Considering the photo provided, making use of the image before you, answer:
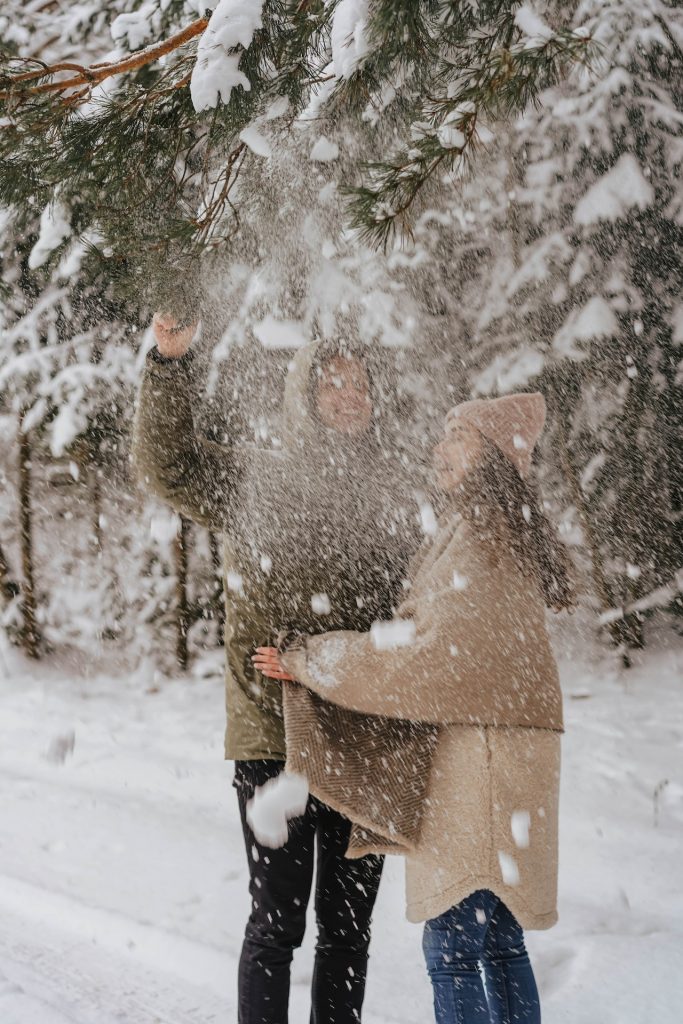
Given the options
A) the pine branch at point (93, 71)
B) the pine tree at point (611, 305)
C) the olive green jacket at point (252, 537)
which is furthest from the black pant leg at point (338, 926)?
the pine tree at point (611, 305)

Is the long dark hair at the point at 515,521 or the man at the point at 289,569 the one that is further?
the man at the point at 289,569

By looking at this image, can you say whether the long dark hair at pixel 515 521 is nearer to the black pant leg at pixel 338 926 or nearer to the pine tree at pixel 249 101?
the pine tree at pixel 249 101

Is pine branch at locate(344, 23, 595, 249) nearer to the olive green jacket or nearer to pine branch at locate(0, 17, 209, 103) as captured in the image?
the olive green jacket

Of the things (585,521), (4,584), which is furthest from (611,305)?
(4,584)

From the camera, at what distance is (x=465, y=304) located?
614cm

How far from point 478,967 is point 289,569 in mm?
1019

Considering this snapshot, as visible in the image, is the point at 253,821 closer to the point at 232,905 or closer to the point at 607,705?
the point at 232,905

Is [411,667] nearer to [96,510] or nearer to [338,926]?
[338,926]

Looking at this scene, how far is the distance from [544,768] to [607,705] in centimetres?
391

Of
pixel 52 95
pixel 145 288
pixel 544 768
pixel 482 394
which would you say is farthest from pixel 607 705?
pixel 52 95

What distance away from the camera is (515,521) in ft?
6.05

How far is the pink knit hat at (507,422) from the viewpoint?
1.92 meters

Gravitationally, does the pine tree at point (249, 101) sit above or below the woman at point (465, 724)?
above

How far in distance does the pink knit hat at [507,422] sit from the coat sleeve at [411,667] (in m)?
0.40
